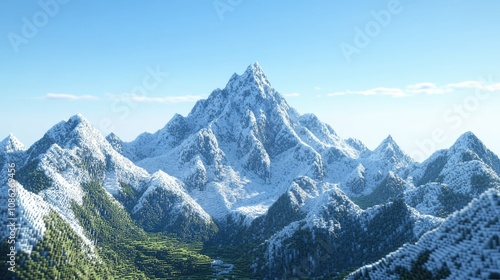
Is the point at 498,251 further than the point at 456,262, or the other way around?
the point at 456,262

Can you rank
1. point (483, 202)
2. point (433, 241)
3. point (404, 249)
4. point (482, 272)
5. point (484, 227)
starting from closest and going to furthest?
point (482, 272), point (484, 227), point (483, 202), point (433, 241), point (404, 249)

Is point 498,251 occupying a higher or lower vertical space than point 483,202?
lower

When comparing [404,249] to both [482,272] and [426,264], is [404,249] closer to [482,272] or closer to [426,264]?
[426,264]

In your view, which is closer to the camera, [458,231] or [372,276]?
[458,231]

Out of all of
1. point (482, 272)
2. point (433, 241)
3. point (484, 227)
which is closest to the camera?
point (482, 272)

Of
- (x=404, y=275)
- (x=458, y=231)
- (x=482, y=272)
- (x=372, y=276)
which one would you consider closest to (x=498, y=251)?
(x=482, y=272)

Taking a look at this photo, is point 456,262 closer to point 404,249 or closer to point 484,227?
point 484,227

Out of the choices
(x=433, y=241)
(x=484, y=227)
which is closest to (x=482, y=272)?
(x=484, y=227)
